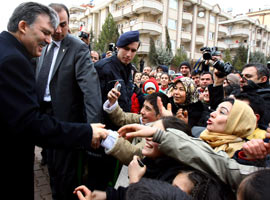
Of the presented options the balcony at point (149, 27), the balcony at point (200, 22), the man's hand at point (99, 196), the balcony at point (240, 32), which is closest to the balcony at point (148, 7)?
the balcony at point (149, 27)

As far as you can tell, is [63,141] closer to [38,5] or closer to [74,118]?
[74,118]

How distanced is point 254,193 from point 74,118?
1.94m

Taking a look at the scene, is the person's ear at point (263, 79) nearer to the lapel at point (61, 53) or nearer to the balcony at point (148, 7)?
the lapel at point (61, 53)

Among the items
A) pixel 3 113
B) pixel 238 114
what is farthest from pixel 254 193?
pixel 3 113

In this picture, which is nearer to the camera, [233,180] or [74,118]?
[233,180]

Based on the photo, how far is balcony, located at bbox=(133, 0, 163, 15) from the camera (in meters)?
25.5

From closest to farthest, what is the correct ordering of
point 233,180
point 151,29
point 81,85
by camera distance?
1. point 233,180
2. point 81,85
3. point 151,29

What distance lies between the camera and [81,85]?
7.59 feet

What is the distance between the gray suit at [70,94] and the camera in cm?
230

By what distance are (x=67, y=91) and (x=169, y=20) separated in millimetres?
29152

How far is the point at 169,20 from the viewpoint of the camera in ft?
94.8

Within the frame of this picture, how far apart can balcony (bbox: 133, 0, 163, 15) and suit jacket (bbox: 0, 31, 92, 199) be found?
26367 mm

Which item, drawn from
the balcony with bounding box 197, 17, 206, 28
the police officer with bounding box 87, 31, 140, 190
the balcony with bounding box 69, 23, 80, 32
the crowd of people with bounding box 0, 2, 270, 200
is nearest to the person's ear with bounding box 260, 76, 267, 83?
the crowd of people with bounding box 0, 2, 270, 200

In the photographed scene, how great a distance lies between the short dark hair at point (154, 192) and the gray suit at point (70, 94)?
4.65 feet
